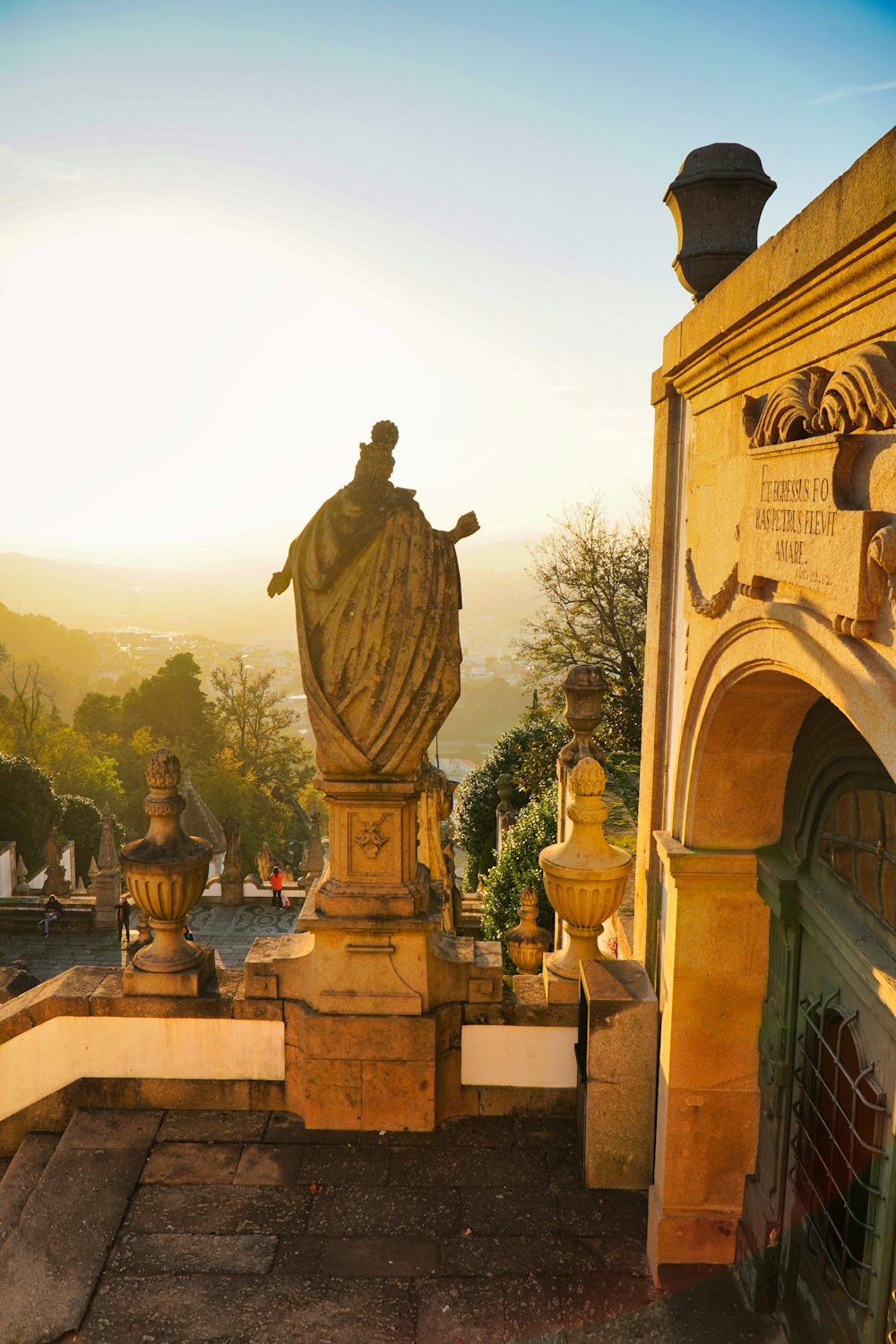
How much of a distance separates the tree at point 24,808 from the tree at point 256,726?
62.6 ft

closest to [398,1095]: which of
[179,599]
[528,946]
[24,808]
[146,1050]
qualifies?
[146,1050]

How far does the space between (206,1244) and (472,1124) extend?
5.25 ft

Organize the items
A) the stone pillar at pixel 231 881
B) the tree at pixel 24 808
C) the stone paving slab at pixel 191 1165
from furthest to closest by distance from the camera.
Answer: the tree at pixel 24 808 < the stone pillar at pixel 231 881 < the stone paving slab at pixel 191 1165

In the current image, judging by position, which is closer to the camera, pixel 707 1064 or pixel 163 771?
pixel 707 1064

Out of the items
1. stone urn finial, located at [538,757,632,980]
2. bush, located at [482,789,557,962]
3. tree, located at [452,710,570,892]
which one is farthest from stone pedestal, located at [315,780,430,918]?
tree, located at [452,710,570,892]

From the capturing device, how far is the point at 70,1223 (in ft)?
15.1

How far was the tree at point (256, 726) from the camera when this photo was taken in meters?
49.6

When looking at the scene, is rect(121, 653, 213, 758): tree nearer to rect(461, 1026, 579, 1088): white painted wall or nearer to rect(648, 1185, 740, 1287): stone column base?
rect(461, 1026, 579, 1088): white painted wall

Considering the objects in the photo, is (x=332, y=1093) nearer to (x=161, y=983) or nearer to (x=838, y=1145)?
(x=161, y=983)

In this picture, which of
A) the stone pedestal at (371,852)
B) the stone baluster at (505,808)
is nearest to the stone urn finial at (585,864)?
→ the stone pedestal at (371,852)

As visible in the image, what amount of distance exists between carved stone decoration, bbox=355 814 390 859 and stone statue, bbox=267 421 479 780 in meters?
0.29

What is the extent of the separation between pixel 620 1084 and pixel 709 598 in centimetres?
271

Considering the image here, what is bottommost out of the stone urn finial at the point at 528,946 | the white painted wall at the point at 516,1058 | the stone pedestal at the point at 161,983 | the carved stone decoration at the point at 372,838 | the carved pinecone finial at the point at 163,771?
the stone urn finial at the point at 528,946

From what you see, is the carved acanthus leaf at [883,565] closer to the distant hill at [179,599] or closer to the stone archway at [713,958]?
the stone archway at [713,958]
